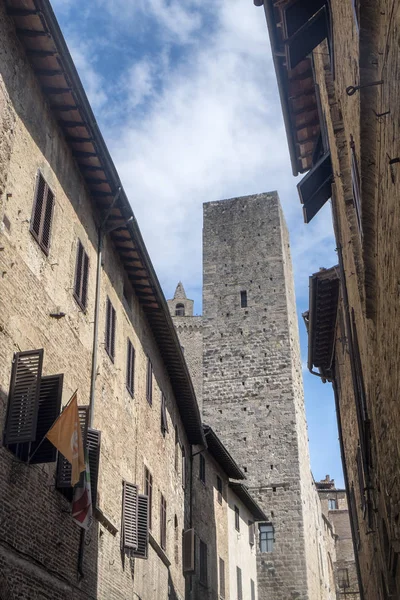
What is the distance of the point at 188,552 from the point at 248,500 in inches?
341

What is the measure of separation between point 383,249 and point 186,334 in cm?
4990

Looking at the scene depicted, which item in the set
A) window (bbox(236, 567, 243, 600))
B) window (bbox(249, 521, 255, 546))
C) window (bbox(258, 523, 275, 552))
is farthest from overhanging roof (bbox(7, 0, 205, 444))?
window (bbox(258, 523, 275, 552))

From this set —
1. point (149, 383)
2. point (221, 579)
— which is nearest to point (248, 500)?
point (221, 579)

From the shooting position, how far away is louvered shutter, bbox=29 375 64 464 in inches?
331

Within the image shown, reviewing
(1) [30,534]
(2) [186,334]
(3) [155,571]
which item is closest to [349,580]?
(2) [186,334]

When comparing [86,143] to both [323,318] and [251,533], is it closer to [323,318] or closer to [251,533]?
[323,318]

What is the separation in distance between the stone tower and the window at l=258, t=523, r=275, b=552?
0.18 m

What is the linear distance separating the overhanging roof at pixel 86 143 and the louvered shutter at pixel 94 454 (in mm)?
4138

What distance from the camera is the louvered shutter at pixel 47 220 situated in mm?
9802

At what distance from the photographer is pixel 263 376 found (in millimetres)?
32938

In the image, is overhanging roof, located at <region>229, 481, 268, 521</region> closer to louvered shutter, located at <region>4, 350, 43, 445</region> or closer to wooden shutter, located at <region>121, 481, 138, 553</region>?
wooden shutter, located at <region>121, 481, 138, 553</region>

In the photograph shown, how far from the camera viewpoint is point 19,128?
9.25 m

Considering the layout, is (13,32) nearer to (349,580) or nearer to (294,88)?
(294,88)

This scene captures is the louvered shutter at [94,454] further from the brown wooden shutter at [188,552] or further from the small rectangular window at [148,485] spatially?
the brown wooden shutter at [188,552]
